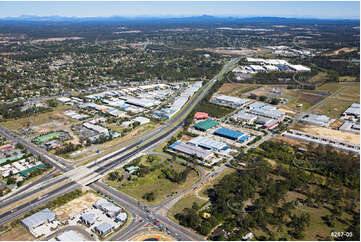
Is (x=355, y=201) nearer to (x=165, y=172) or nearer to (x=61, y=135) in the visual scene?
(x=165, y=172)

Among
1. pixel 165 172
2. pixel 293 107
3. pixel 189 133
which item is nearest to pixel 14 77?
pixel 189 133

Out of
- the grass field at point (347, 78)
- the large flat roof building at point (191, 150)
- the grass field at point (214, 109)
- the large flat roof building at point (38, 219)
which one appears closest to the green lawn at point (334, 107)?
the grass field at point (214, 109)

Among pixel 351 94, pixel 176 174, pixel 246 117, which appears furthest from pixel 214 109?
pixel 351 94

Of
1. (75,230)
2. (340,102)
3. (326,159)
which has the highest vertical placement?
(340,102)

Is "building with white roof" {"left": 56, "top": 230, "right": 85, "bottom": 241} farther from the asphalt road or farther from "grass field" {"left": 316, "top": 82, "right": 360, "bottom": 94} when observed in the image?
"grass field" {"left": 316, "top": 82, "right": 360, "bottom": 94}

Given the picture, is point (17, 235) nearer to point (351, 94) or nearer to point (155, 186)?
point (155, 186)

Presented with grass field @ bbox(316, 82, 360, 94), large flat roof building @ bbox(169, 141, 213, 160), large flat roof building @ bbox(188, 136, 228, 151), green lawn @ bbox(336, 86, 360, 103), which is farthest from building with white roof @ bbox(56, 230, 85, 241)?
grass field @ bbox(316, 82, 360, 94)

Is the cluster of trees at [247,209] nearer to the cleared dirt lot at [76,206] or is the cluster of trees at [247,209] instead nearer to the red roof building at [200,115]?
the cleared dirt lot at [76,206]
